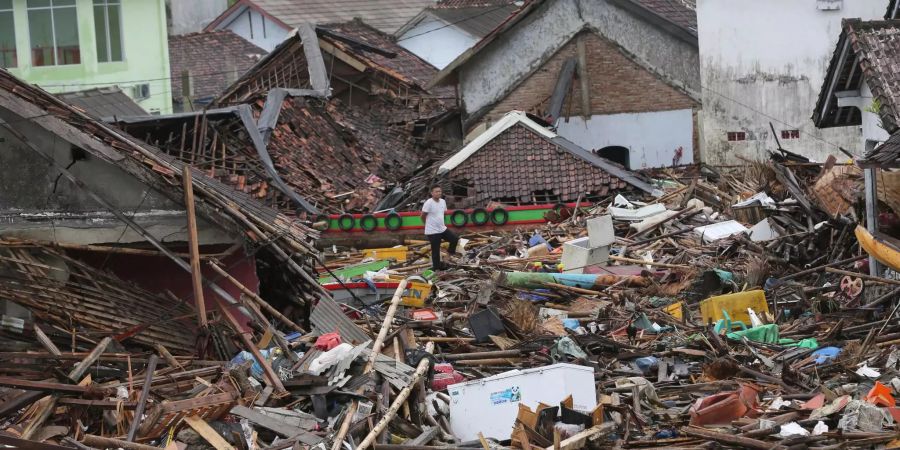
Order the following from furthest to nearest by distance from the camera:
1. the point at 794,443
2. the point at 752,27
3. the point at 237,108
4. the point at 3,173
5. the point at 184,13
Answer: the point at 184,13 → the point at 752,27 → the point at 237,108 → the point at 3,173 → the point at 794,443

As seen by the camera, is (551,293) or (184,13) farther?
(184,13)

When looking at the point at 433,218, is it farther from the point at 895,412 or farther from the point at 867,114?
the point at 895,412

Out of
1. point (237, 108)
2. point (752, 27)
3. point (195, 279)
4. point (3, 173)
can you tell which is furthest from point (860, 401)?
point (752, 27)

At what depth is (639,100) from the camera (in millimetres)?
36812

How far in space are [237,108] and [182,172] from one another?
13.6 metres

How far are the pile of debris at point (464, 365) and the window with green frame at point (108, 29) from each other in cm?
2419

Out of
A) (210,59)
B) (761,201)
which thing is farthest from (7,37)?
(761,201)

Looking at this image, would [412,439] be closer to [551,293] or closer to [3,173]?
[3,173]

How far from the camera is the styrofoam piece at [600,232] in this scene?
22.7 m

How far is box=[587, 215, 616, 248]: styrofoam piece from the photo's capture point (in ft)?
74.6

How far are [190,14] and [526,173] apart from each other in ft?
125

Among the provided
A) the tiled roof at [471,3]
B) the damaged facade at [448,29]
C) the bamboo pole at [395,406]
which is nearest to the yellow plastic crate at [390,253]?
the bamboo pole at [395,406]

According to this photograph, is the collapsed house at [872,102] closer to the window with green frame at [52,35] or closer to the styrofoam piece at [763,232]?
the styrofoam piece at [763,232]

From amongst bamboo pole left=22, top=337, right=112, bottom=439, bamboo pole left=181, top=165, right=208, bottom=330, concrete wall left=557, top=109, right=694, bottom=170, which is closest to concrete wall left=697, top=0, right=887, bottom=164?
concrete wall left=557, top=109, right=694, bottom=170
